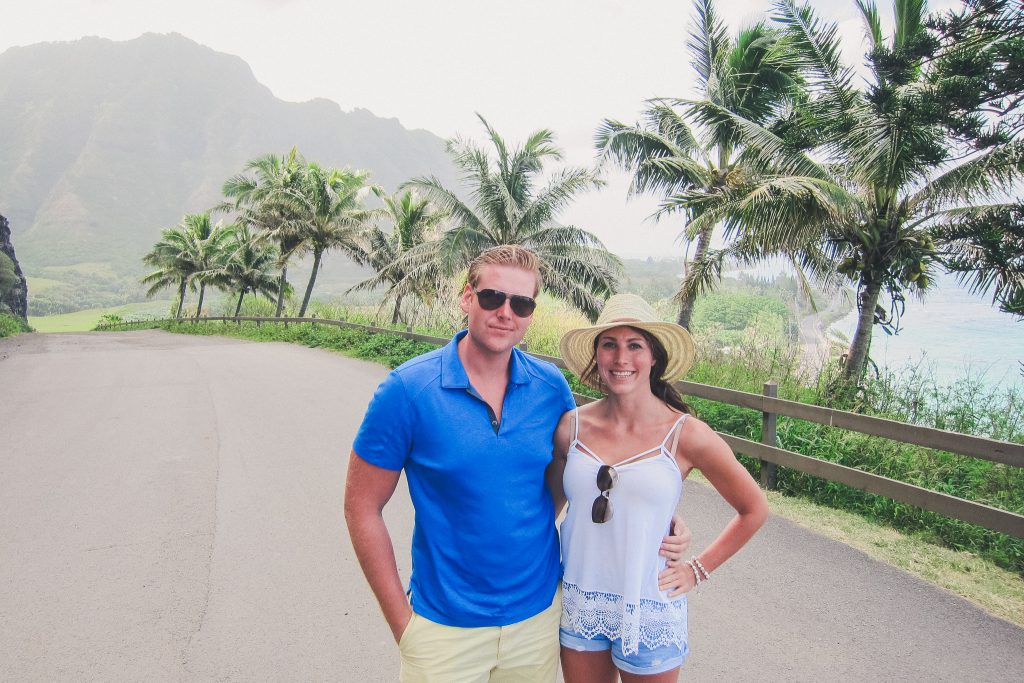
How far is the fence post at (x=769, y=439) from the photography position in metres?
6.34

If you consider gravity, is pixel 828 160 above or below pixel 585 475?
above

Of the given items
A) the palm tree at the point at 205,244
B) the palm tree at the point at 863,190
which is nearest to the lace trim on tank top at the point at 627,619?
the palm tree at the point at 863,190

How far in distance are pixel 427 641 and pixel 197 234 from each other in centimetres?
5412

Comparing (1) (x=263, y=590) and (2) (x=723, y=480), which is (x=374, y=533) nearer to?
(2) (x=723, y=480)

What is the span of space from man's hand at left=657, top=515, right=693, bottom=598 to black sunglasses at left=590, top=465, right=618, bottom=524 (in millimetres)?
214

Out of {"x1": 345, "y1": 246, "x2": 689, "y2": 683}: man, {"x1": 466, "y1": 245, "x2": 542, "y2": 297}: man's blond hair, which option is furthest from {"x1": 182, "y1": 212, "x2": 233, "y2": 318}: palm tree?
{"x1": 345, "y1": 246, "x2": 689, "y2": 683}: man

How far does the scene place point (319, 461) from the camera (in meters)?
7.18

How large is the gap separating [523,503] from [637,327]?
2.17 ft

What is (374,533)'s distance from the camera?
183 centimetres

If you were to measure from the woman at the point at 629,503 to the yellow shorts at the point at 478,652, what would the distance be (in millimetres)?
104

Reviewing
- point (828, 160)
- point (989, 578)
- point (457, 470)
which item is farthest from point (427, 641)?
point (828, 160)

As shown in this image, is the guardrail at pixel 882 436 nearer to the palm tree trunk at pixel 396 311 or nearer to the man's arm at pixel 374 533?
the man's arm at pixel 374 533

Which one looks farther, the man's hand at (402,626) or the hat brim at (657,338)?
the hat brim at (657,338)

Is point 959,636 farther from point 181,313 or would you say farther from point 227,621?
point 181,313
